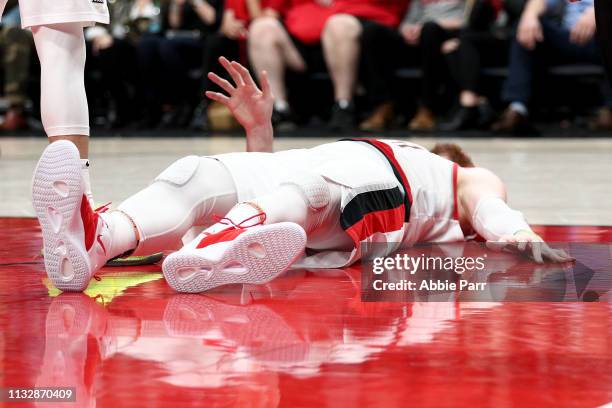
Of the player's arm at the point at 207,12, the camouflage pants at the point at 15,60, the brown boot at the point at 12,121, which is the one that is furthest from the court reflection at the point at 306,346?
the brown boot at the point at 12,121

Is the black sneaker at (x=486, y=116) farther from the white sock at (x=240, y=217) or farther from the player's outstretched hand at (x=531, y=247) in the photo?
the white sock at (x=240, y=217)

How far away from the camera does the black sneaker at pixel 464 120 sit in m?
6.09

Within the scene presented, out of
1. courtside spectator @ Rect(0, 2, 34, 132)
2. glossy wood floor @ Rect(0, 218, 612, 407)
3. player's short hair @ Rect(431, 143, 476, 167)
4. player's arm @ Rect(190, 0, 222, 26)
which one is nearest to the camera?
glossy wood floor @ Rect(0, 218, 612, 407)

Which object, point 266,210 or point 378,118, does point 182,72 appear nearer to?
point 378,118

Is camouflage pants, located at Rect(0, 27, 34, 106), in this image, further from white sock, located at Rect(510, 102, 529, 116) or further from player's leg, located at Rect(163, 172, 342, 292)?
player's leg, located at Rect(163, 172, 342, 292)

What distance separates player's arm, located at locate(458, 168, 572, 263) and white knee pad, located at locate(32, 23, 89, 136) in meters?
0.82

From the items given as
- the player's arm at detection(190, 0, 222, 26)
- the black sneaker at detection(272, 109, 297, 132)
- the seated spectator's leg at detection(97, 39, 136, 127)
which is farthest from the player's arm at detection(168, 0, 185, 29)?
the black sneaker at detection(272, 109, 297, 132)

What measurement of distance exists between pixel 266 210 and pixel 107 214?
29cm

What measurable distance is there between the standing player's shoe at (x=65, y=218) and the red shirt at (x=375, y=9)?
440 cm

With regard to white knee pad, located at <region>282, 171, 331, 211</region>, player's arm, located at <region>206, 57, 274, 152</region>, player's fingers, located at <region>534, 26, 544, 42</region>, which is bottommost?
white knee pad, located at <region>282, 171, 331, 211</region>

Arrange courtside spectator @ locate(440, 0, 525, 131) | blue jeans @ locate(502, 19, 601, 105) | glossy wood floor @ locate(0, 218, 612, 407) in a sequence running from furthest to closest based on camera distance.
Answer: courtside spectator @ locate(440, 0, 525, 131) < blue jeans @ locate(502, 19, 601, 105) < glossy wood floor @ locate(0, 218, 612, 407)

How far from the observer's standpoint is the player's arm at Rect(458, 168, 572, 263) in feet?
7.11

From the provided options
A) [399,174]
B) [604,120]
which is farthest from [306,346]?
[604,120]

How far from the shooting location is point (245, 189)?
2131 mm
